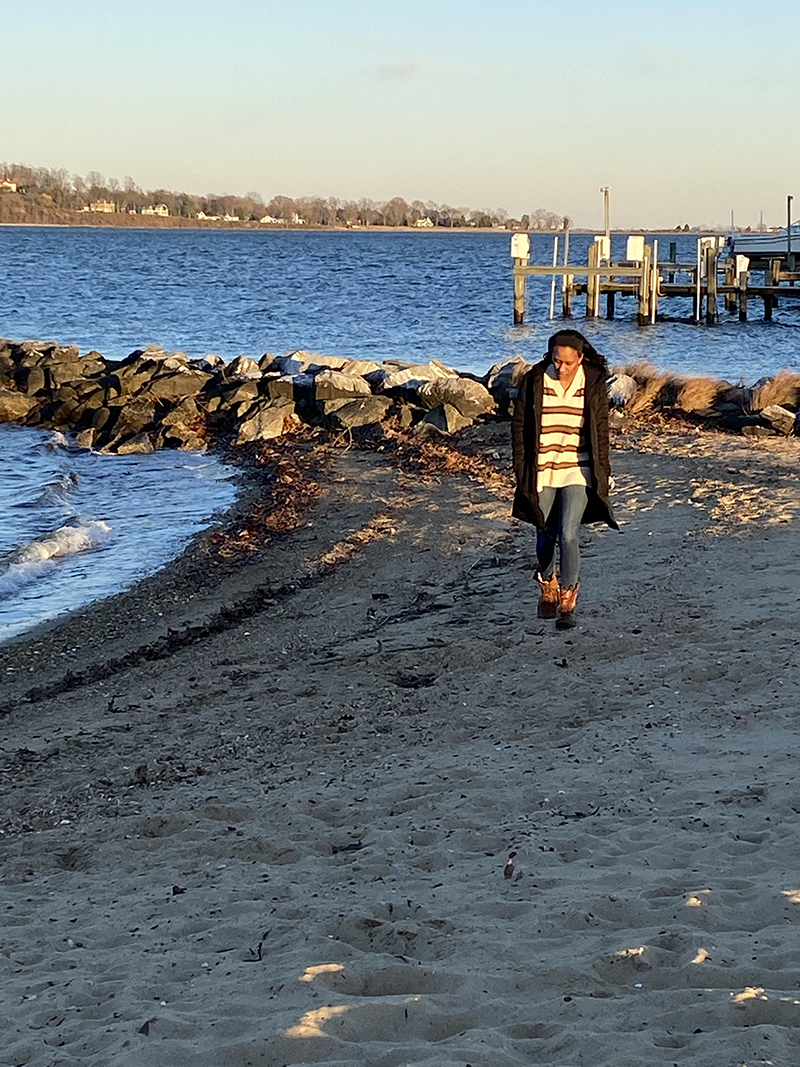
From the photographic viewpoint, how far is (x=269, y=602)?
975cm

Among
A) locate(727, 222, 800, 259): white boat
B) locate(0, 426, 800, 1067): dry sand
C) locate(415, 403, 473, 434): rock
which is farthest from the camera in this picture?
locate(727, 222, 800, 259): white boat

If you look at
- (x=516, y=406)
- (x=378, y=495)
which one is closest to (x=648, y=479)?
(x=378, y=495)

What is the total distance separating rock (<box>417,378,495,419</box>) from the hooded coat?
9473 mm

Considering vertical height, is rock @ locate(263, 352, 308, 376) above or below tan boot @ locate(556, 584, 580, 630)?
above

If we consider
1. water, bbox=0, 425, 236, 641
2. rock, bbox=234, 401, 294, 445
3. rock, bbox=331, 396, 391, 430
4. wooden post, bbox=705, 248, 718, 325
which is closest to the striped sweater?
water, bbox=0, 425, 236, 641

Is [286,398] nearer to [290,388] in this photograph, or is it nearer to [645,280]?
[290,388]

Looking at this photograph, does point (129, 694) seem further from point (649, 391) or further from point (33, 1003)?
point (649, 391)

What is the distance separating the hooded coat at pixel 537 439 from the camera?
7262 mm

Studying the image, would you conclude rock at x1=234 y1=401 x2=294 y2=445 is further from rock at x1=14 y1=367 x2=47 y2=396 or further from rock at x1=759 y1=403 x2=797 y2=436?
rock at x1=759 y1=403 x2=797 y2=436

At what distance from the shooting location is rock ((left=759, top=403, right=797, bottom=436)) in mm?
14641

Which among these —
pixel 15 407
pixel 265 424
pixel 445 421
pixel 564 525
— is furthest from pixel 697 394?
pixel 15 407

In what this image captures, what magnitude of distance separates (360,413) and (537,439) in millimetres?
10450

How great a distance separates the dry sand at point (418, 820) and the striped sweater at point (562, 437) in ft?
3.38

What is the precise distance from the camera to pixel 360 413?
17.7 meters
